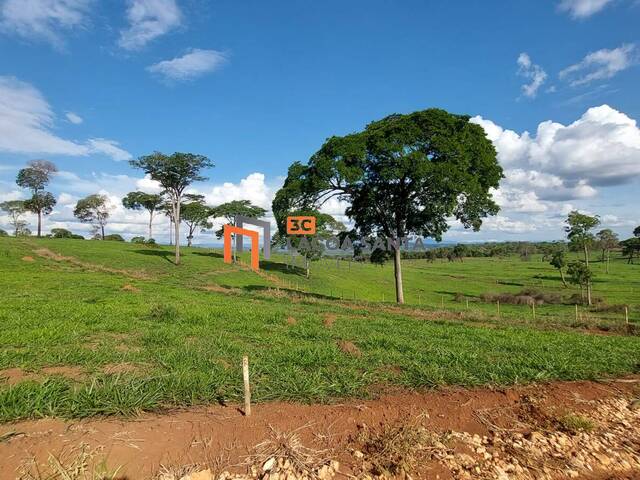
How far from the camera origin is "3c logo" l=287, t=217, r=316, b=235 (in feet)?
78.7

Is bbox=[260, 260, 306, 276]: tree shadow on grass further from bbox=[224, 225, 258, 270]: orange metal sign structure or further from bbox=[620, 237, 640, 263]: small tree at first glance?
bbox=[620, 237, 640, 263]: small tree

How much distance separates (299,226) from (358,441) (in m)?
22.0

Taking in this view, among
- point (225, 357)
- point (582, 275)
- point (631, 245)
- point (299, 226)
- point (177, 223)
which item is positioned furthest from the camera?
point (631, 245)

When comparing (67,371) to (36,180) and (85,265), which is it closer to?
(85,265)

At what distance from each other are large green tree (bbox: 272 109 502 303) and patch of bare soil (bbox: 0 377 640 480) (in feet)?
49.2

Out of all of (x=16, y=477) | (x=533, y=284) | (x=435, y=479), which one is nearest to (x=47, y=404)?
(x=16, y=477)

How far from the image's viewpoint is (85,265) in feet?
117

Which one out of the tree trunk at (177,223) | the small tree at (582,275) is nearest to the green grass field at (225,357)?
→ the tree trunk at (177,223)

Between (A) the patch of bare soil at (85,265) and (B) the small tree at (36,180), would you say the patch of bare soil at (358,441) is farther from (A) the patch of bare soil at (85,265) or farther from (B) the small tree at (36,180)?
(B) the small tree at (36,180)

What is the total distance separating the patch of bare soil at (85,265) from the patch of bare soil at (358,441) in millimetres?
29897

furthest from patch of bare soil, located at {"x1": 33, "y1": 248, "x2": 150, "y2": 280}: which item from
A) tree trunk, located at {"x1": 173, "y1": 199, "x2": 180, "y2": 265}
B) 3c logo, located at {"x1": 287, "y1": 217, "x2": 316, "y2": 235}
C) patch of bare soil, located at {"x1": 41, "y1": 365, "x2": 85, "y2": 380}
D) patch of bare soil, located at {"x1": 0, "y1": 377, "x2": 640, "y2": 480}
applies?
patch of bare soil, located at {"x1": 0, "y1": 377, "x2": 640, "y2": 480}

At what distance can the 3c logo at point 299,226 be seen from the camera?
2399cm

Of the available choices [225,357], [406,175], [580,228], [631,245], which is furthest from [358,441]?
[631,245]

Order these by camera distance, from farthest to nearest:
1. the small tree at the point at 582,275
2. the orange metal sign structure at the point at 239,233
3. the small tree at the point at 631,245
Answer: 1. the small tree at the point at 631,245
2. the orange metal sign structure at the point at 239,233
3. the small tree at the point at 582,275
